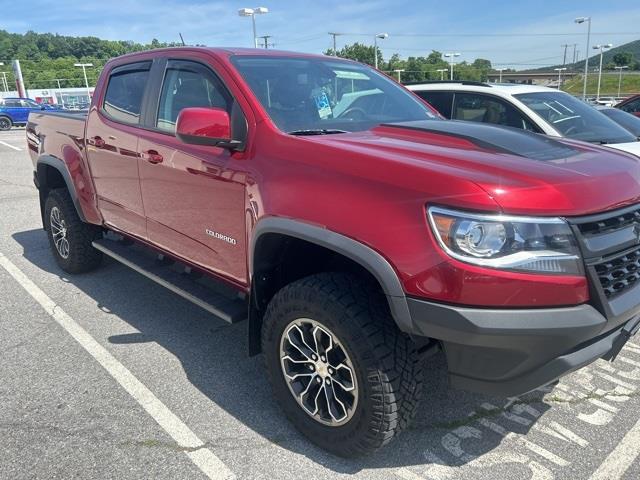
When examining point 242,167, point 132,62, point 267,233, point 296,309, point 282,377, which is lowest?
point 282,377

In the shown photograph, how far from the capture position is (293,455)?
2576 mm

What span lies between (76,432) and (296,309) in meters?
1.35

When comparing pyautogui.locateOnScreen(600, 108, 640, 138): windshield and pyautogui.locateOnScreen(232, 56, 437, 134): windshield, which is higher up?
pyautogui.locateOnScreen(232, 56, 437, 134): windshield

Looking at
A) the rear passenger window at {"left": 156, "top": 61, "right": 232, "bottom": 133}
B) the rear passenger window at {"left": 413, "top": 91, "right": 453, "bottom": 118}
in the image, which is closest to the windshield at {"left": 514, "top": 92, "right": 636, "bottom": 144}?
the rear passenger window at {"left": 413, "top": 91, "right": 453, "bottom": 118}

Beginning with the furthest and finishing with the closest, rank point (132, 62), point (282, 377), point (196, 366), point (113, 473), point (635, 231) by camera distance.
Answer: point (132, 62) < point (196, 366) < point (282, 377) < point (113, 473) < point (635, 231)

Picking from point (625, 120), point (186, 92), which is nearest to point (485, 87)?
point (625, 120)

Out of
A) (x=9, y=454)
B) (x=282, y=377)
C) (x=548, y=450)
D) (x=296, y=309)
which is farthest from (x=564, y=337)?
(x=9, y=454)

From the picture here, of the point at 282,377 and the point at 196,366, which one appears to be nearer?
the point at 282,377

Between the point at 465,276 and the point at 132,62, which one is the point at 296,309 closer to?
the point at 465,276

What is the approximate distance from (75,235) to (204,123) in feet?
9.10

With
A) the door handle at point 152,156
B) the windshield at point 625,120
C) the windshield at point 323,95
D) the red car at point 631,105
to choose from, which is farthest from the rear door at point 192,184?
the red car at point 631,105

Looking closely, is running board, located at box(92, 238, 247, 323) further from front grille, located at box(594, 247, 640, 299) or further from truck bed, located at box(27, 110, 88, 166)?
front grille, located at box(594, 247, 640, 299)

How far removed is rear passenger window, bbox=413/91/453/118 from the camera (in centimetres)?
668

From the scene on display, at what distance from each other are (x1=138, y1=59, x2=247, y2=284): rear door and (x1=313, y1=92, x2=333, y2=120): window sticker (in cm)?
51
